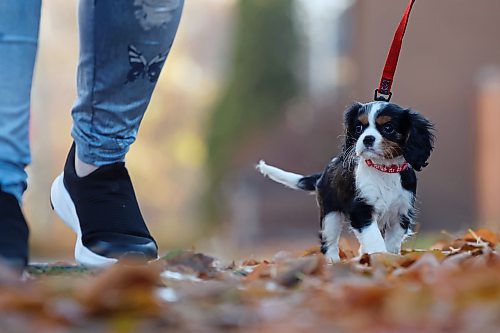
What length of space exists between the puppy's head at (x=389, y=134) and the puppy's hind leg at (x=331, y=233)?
0.27 metres

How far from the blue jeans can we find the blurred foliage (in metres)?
17.1

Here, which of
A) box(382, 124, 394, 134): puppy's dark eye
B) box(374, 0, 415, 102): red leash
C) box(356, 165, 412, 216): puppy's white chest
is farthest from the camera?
box(382, 124, 394, 134): puppy's dark eye

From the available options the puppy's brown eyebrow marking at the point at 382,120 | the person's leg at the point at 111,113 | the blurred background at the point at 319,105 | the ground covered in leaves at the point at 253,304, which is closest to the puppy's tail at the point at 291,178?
the puppy's brown eyebrow marking at the point at 382,120

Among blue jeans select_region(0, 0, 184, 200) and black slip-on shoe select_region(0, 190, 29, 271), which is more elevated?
blue jeans select_region(0, 0, 184, 200)

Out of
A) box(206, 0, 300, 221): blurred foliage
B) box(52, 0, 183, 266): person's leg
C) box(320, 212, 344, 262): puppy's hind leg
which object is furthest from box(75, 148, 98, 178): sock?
box(206, 0, 300, 221): blurred foliage

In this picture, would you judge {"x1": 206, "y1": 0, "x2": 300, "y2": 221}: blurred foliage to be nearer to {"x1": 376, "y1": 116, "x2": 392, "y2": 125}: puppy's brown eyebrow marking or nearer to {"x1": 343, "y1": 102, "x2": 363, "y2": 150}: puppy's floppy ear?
{"x1": 343, "y1": 102, "x2": 363, "y2": 150}: puppy's floppy ear

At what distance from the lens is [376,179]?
12.3 ft

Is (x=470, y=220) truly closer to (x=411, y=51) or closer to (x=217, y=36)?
(x=411, y=51)

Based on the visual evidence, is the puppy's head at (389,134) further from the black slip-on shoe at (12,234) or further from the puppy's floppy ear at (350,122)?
the black slip-on shoe at (12,234)

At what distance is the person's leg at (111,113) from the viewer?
3090 millimetres

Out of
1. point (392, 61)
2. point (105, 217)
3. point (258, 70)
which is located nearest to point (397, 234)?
point (392, 61)

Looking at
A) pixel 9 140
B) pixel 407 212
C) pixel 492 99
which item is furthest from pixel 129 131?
pixel 492 99

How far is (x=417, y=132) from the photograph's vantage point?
3.86 metres

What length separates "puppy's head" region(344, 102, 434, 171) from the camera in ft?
12.4
